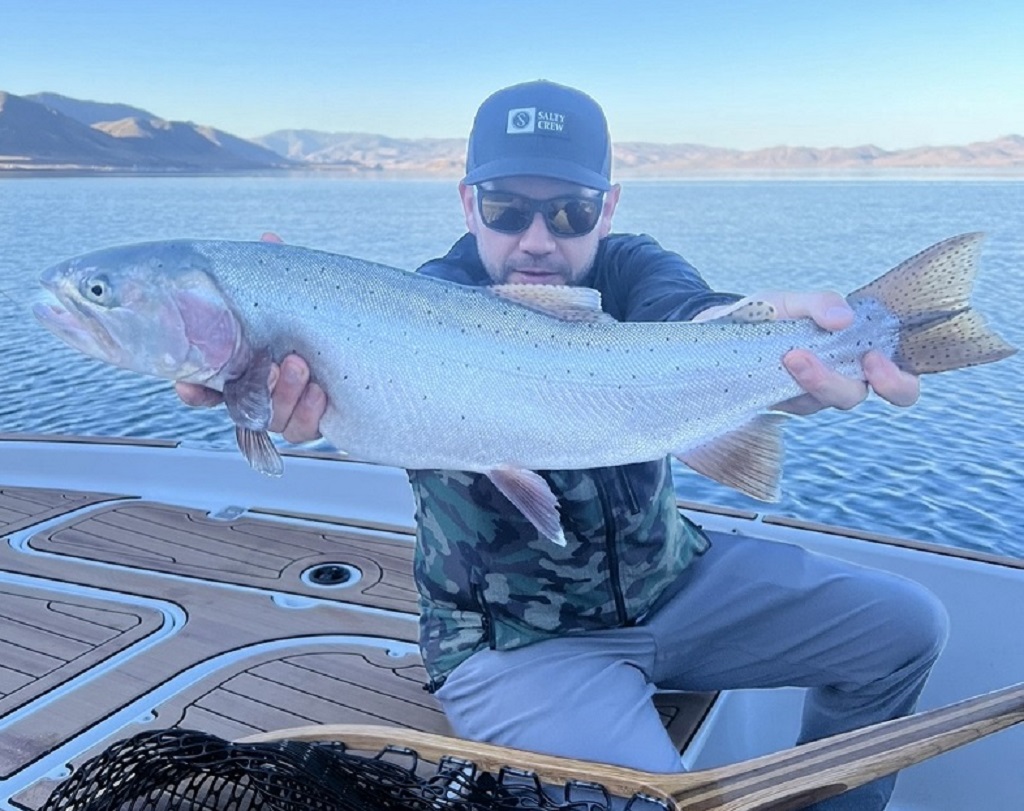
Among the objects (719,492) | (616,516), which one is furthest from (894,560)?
(719,492)

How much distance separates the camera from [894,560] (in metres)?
4.93

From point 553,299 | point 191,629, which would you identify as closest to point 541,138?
point 553,299

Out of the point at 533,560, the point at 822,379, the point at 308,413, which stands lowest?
the point at 533,560

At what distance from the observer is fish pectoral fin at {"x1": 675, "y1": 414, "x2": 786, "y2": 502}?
10.2 feet

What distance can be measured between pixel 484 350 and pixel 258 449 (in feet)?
2.65

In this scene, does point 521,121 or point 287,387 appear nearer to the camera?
point 287,387

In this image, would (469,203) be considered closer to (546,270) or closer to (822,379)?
(546,270)

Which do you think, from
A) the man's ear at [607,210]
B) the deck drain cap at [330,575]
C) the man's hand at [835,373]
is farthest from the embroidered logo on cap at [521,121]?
the deck drain cap at [330,575]

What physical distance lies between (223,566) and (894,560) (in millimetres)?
3706

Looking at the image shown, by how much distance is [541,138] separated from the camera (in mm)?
3891

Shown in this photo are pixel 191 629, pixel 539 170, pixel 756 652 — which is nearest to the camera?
pixel 756 652

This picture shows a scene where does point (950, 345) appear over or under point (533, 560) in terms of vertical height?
over

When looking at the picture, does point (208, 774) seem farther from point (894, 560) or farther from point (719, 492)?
point (719, 492)

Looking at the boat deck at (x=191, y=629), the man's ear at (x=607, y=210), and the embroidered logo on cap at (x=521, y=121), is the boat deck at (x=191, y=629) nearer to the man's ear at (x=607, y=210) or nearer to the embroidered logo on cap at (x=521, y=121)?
the man's ear at (x=607, y=210)
